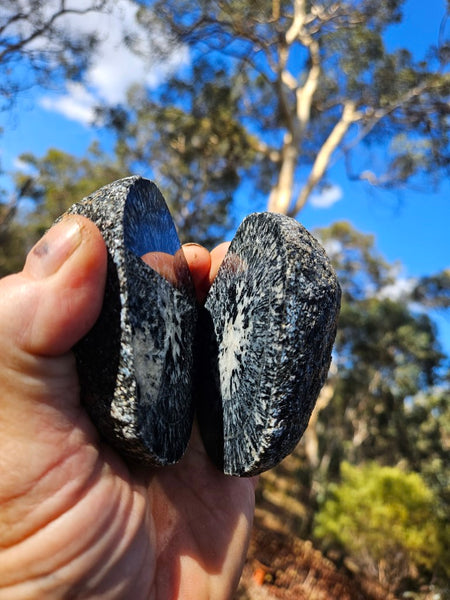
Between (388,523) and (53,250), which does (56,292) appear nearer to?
(53,250)

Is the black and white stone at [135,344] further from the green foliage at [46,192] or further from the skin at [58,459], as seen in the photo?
the green foliage at [46,192]

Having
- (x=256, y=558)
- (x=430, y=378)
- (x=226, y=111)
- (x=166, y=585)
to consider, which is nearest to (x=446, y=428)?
(x=430, y=378)

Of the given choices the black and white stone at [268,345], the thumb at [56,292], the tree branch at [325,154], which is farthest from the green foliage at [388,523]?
the thumb at [56,292]

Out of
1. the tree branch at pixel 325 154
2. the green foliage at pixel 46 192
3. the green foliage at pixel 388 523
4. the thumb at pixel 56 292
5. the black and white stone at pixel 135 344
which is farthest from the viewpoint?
the green foliage at pixel 46 192

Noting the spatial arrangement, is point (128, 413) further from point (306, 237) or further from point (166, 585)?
point (306, 237)

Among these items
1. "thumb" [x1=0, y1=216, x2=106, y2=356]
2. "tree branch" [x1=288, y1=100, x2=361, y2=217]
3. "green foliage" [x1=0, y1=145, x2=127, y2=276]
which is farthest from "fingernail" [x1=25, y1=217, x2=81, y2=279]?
"green foliage" [x1=0, y1=145, x2=127, y2=276]

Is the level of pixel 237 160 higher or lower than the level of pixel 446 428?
higher

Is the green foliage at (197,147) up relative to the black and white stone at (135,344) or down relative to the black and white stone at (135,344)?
down

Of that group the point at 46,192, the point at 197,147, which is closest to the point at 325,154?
the point at 197,147
